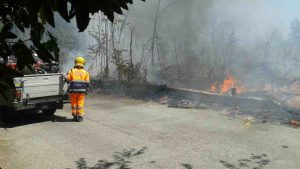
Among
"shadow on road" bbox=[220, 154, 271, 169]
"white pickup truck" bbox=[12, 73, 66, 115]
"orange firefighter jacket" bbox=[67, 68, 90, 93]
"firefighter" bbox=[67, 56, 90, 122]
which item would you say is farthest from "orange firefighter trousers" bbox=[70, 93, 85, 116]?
"shadow on road" bbox=[220, 154, 271, 169]

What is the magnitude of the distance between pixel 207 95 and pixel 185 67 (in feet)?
9.79

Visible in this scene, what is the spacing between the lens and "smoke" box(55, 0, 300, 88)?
42.8 feet

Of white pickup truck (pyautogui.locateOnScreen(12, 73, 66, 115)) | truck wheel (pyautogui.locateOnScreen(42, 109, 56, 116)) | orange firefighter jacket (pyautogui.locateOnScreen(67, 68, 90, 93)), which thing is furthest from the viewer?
truck wheel (pyautogui.locateOnScreen(42, 109, 56, 116))

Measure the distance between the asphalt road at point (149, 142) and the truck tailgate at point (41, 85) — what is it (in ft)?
2.41

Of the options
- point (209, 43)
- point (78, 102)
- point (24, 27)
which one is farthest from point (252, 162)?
point (209, 43)

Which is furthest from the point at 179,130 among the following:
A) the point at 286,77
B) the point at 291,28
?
the point at 291,28

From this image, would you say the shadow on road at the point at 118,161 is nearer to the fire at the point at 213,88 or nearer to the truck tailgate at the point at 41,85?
the truck tailgate at the point at 41,85

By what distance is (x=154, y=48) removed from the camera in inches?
556

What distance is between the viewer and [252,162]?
18.7 feet

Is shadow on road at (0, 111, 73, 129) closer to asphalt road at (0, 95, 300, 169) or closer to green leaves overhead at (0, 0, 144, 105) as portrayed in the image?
asphalt road at (0, 95, 300, 169)

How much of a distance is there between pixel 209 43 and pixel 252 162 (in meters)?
9.04

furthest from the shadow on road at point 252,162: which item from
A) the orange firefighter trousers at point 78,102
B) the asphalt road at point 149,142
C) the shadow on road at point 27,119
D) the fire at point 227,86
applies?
the fire at point 227,86

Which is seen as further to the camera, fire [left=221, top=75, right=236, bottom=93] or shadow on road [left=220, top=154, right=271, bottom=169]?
fire [left=221, top=75, right=236, bottom=93]

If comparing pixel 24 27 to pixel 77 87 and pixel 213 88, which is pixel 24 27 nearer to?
pixel 77 87
